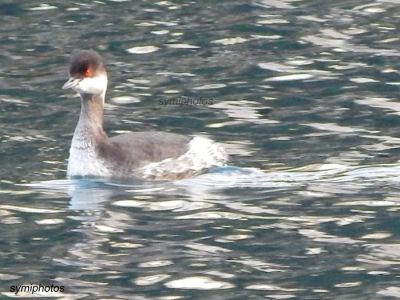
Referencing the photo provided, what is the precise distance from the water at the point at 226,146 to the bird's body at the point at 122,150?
0.78 ft

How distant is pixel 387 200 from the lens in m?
15.0

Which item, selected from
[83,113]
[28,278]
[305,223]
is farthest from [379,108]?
[28,278]

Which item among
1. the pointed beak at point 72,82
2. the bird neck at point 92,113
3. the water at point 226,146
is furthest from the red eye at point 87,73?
the water at point 226,146

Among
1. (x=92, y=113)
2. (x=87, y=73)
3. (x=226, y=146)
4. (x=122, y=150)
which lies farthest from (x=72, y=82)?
(x=226, y=146)

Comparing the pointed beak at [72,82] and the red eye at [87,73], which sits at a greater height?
the red eye at [87,73]

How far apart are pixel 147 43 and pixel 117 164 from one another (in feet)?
20.5

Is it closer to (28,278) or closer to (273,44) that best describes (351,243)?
(28,278)

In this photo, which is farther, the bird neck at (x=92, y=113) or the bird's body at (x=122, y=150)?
the bird neck at (x=92, y=113)

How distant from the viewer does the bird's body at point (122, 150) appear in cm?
1686

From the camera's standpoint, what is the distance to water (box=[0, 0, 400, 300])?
12.9 metres

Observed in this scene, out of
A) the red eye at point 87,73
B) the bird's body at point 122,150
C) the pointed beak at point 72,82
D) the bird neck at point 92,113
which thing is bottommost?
the bird's body at point 122,150

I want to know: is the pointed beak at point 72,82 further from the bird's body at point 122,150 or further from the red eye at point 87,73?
the red eye at point 87,73

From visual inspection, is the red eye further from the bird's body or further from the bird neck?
the bird neck

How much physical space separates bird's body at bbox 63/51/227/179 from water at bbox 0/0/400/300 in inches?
9.4
